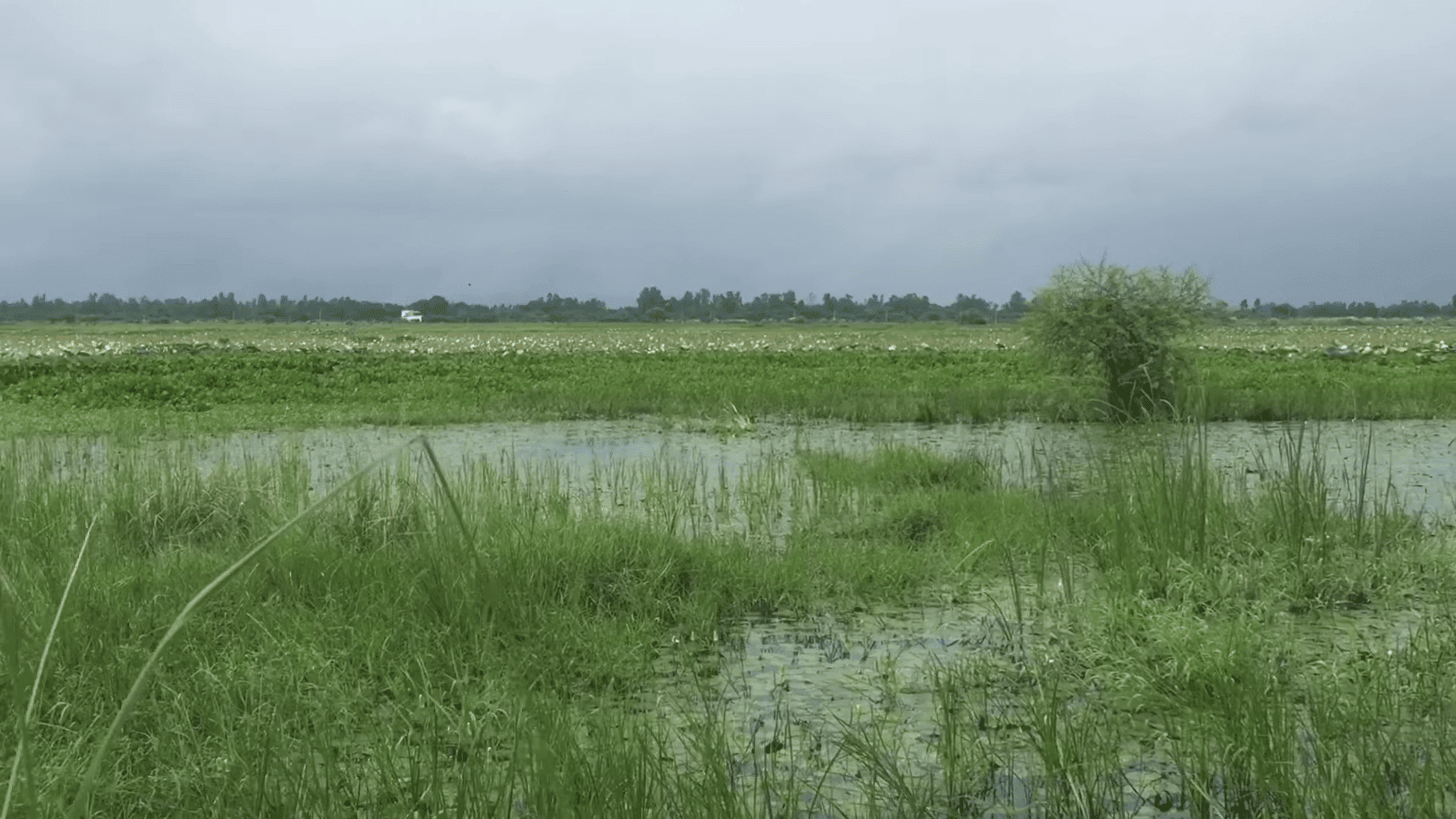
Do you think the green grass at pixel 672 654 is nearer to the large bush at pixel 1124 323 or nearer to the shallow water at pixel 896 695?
the shallow water at pixel 896 695

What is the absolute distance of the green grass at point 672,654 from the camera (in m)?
2.75

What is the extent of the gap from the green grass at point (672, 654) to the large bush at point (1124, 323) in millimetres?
6250

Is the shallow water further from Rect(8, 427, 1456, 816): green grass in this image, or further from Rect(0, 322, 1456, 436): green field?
Rect(0, 322, 1456, 436): green field

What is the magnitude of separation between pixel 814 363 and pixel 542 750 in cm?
2354

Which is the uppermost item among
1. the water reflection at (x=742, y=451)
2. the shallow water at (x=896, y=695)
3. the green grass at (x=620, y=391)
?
the green grass at (x=620, y=391)

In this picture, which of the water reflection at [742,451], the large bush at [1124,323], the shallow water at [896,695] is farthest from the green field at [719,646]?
the large bush at [1124,323]

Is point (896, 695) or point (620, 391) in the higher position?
point (620, 391)

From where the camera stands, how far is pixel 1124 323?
1255cm

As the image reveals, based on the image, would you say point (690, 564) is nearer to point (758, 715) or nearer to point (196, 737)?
point (758, 715)

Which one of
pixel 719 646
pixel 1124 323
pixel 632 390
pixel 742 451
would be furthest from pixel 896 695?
pixel 632 390

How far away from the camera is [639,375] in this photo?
2005cm

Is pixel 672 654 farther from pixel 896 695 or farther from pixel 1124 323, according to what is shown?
pixel 1124 323

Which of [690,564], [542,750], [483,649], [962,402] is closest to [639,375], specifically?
[962,402]

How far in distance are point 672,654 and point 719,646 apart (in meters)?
0.23
